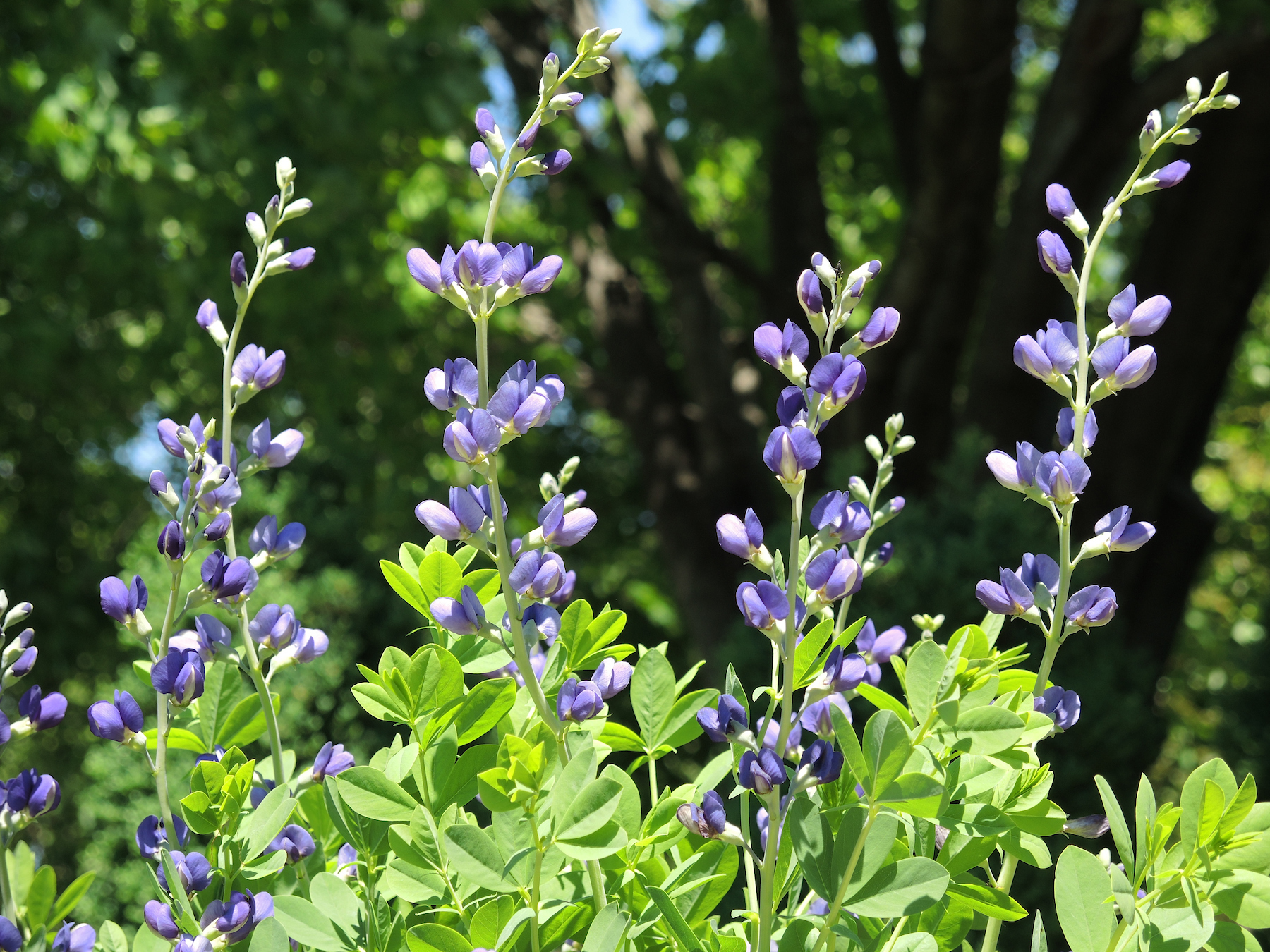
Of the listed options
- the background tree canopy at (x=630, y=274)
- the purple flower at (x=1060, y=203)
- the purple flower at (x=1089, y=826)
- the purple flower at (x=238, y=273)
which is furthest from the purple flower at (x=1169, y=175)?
the background tree canopy at (x=630, y=274)

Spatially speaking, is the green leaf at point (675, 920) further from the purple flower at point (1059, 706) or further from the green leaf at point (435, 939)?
the purple flower at point (1059, 706)

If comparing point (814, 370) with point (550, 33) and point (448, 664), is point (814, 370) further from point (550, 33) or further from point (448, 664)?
point (550, 33)

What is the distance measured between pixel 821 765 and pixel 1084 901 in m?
0.23

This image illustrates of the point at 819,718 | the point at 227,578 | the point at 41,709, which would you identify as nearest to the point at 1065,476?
the point at 819,718

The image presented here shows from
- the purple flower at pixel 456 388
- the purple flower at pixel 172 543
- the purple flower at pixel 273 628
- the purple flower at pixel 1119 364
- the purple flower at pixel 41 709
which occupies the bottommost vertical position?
the purple flower at pixel 273 628

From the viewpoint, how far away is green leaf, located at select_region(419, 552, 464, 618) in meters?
0.89

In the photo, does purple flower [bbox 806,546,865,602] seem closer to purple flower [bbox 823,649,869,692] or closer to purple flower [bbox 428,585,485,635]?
purple flower [bbox 823,649,869,692]

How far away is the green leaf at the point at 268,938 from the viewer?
31.3 inches

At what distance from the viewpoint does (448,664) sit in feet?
2.90

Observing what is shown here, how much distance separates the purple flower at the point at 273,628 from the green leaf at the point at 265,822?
0.16 m

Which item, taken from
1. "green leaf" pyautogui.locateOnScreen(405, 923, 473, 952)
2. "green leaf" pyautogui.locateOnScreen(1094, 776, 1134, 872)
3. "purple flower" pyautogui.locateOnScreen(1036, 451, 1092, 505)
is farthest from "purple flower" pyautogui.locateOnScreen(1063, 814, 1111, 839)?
"green leaf" pyautogui.locateOnScreen(405, 923, 473, 952)

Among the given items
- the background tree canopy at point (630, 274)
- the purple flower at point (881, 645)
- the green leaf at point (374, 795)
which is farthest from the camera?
the background tree canopy at point (630, 274)

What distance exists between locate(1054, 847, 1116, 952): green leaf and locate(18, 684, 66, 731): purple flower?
0.82m

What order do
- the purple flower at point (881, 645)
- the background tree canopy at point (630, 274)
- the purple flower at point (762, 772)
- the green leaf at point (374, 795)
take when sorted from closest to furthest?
the purple flower at point (762, 772) → the green leaf at point (374, 795) → the purple flower at point (881, 645) → the background tree canopy at point (630, 274)
